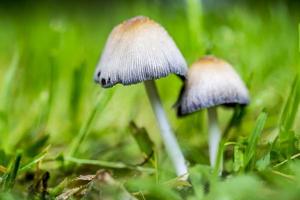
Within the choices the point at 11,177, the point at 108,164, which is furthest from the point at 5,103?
the point at 11,177

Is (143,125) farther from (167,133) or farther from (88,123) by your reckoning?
(167,133)

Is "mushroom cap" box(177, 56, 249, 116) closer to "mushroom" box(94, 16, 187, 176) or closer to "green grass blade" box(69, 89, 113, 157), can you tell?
"mushroom" box(94, 16, 187, 176)

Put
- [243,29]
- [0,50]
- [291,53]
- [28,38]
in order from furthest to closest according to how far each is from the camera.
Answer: [0,50] < [28,38] < [243,29] < [291,53]

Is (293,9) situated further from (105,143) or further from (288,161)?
(288,161)

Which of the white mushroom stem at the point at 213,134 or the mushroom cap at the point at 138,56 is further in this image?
the white mushroom stem at the point at 213,134

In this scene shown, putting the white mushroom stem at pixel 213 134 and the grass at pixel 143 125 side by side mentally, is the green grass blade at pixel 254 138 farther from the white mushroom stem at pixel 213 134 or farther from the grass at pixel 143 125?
the white mushroom stem at pixel 213 134

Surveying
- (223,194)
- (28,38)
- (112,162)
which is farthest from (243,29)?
(223,194)

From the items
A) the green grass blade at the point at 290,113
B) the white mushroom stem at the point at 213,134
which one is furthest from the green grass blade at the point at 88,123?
the green grass blade at the point at 290,113
